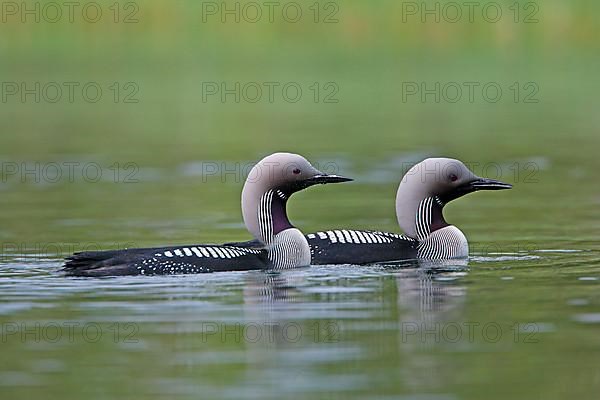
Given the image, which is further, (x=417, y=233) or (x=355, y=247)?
(x=417, y=233)

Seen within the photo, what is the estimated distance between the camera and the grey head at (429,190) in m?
10.8

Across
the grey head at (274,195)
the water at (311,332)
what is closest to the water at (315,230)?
the water at (311,332)

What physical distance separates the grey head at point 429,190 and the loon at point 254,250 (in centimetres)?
63

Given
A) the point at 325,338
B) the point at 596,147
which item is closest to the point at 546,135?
the point at 596,147

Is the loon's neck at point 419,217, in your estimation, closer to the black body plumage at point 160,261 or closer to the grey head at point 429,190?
the grey head at point 429,190

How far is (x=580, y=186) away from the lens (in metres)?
14.8

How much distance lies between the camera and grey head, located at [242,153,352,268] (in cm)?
1023

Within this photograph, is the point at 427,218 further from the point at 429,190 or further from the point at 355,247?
the point at 355,247

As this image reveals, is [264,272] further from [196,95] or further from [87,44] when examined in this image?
[87,44]

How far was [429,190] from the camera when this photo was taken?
10.9 m

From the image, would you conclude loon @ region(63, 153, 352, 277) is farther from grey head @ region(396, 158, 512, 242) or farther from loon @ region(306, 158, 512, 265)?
grey head @ region(396, 158, 512, 242)

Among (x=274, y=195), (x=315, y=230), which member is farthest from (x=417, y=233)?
(x=315, y=230)

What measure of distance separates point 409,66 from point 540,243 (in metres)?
22.3

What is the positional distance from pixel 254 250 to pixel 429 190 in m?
1.34
